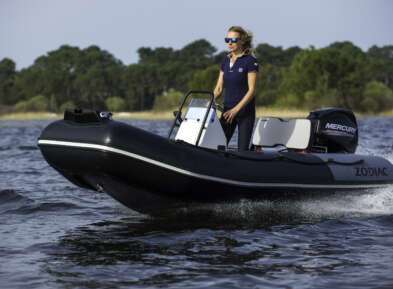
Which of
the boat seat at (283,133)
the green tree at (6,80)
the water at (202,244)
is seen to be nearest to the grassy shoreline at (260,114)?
the green tree at (6,80)

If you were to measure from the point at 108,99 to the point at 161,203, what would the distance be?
313ft

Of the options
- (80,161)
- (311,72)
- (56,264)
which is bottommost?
(56,264)

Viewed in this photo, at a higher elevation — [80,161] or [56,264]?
[80,161]

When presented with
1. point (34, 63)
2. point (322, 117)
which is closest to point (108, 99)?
point (34, 63)

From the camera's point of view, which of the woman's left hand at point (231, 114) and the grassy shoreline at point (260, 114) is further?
the grassy shoreline at point (260, 114)

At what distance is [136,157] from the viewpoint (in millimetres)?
6047

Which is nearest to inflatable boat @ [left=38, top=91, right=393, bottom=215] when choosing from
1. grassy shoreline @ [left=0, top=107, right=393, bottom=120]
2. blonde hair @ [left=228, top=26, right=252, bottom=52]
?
blonde hair @ [left=228, top=26, right=252, bottom=52]

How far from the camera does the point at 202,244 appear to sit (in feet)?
18.8

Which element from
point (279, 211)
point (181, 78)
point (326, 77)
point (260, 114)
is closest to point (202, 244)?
point (279, 211)

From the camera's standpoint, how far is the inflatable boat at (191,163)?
6055mm

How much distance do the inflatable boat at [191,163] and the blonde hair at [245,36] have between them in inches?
29.8

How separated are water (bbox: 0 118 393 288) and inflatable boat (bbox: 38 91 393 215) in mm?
271

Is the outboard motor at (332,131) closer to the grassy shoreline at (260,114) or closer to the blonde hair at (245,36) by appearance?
the blonde hair at (245,36)

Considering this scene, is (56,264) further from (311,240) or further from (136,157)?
(311,240)
